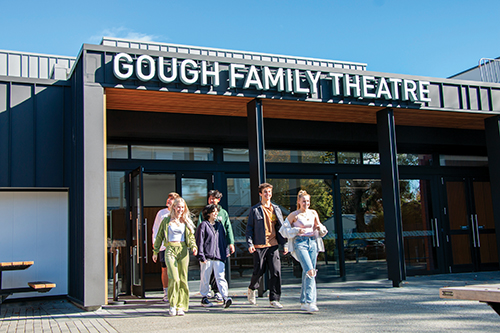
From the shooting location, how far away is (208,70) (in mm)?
7445

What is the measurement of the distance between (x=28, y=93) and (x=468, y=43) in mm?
9748

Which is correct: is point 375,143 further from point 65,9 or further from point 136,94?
point 65,9

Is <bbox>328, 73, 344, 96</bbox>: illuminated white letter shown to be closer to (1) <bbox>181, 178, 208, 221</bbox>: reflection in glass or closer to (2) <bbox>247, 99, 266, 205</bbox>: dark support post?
(2) <bbox>247, 99, 266, 205</bbox>: dark support post

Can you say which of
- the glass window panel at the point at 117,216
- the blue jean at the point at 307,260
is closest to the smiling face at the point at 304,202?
the blue jean at the point at 307,260

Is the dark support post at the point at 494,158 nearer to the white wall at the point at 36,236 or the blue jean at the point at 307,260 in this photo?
the blue jean at the point at 307,260

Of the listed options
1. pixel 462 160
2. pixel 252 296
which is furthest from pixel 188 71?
pixel 462 160

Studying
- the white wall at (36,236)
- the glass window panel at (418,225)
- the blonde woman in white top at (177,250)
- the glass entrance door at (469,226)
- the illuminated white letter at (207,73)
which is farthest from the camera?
the glass entrance door at (469,226)

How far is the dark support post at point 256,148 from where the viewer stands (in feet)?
25.3

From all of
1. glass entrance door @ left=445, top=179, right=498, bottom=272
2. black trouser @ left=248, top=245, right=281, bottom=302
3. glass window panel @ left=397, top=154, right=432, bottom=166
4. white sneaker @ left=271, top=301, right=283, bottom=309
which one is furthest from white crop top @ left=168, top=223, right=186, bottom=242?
glass entrance door @ left=445, top=179, right=498, bottom=272

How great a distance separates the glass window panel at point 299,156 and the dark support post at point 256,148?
1.91m

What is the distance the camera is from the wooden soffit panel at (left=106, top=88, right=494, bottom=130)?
7.62m

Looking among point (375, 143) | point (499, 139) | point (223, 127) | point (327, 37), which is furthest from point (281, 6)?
point (499, 139)

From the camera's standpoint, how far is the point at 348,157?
10562 mm

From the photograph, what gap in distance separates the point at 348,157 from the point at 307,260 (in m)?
4.94
